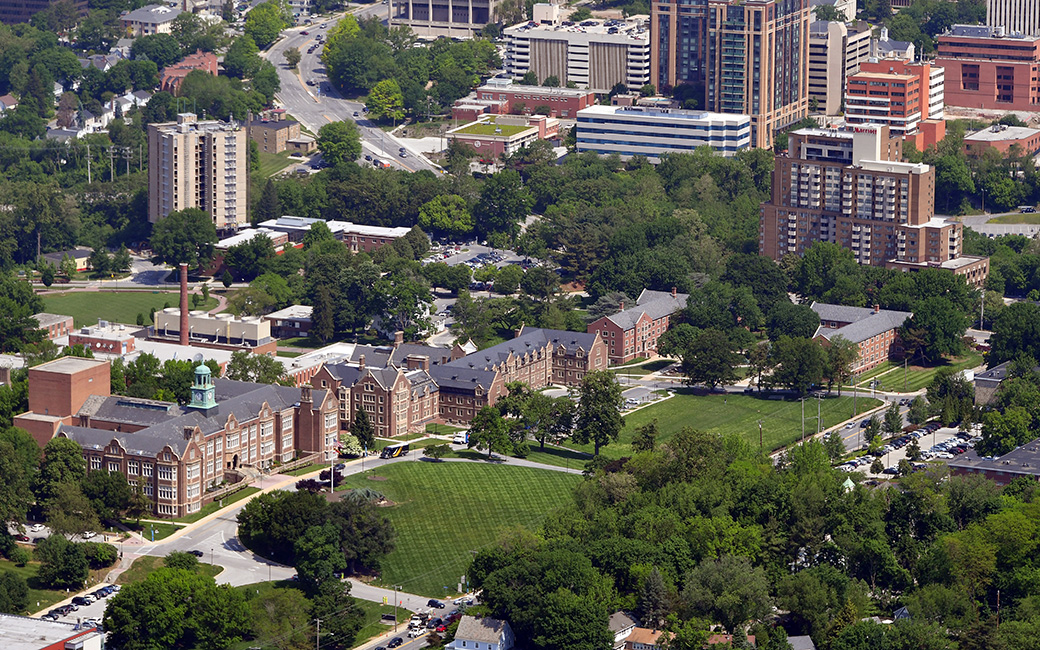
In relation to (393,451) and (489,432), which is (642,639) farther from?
(393,451)

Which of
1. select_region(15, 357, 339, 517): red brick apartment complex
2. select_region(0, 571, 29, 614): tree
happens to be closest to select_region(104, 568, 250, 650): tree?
select_region(0, 571, 29, 614): tree

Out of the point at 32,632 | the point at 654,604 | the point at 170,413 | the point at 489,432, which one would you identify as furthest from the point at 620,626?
the point at 170,413

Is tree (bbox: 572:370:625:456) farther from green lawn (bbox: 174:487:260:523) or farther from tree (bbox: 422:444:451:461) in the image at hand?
green lawn (bbox: 174:487:260:523)

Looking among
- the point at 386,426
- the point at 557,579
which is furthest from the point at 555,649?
the point at 386,426

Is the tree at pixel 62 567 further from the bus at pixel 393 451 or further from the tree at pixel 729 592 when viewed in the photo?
the tree at pixel 729 592

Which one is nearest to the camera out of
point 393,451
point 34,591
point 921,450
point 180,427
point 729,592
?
point 729,592

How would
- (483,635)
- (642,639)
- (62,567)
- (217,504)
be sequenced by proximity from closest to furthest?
(483,635) → (642,639) → (62,567) → (217,504)
